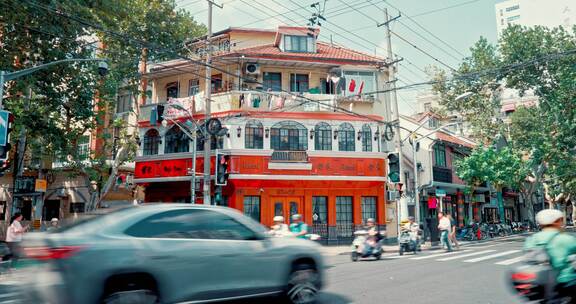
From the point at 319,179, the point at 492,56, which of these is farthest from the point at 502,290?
the point at 492,56

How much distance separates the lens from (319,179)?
23.7 metres

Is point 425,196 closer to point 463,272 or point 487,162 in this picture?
point 487,162

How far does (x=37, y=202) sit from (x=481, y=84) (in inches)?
1360

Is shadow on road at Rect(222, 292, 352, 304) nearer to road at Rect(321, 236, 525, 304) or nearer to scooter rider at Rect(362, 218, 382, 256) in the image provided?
road at Rect(321, 236, 525, 304)

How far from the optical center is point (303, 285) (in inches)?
267

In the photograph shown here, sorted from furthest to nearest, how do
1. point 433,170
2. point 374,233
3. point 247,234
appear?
point 433,170 < point 374,233 < point 247,234

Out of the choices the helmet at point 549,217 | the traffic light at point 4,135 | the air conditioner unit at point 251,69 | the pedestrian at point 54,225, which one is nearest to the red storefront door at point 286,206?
the air conditioner unit at point 251,69

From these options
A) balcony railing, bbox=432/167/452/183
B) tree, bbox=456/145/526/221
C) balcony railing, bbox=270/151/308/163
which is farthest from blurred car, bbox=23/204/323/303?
balcony railing, bbox=432/167/452/183

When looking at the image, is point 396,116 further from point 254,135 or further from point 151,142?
point 151,142

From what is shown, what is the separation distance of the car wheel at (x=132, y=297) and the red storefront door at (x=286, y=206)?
731 inches

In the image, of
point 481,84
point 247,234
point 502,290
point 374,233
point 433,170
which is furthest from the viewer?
point 481,84

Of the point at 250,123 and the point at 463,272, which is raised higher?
the point at 250,123

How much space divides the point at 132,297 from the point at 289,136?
1944 cm

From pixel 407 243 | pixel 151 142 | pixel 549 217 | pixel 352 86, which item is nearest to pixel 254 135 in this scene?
pixel 352 86
